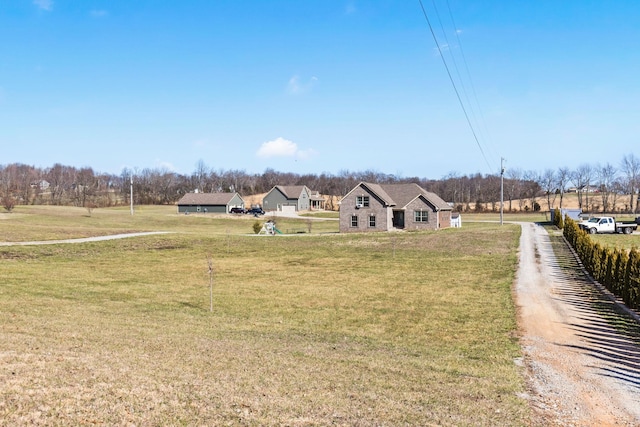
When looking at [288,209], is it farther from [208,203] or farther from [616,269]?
[616,269]

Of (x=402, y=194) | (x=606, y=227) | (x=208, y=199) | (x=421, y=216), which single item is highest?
(x=208, y=199)

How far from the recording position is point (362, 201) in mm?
57375

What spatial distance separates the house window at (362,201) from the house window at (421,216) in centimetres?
594

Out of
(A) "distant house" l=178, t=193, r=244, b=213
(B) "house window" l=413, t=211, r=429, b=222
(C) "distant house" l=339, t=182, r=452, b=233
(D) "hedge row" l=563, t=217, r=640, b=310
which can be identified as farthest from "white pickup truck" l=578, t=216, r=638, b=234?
(A) "distant house" l=178, t=193, r=244, b=213

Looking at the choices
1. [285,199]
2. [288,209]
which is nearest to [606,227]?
[288,209]

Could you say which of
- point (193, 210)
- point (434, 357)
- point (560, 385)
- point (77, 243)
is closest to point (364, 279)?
point (434, 357)

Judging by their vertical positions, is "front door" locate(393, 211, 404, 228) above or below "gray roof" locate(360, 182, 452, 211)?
below

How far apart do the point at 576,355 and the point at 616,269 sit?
10085mm

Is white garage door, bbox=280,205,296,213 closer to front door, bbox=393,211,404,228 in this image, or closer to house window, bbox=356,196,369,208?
house window, bbox=356,196,369,208

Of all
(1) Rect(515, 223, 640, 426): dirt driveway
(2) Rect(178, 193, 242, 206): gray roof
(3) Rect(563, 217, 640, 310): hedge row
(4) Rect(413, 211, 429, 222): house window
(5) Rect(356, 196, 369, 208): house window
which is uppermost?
(2) Rect(178, 193, 242, 206): gray roof

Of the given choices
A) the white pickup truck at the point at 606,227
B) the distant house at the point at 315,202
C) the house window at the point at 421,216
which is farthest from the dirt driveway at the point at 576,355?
the distant house at the point at 315,202

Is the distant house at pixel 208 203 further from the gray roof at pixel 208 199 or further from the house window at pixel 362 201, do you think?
the house window at pixel 362 201

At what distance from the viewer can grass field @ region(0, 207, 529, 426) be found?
7.08 meters

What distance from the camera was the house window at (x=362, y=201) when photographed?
5719 centimetres
